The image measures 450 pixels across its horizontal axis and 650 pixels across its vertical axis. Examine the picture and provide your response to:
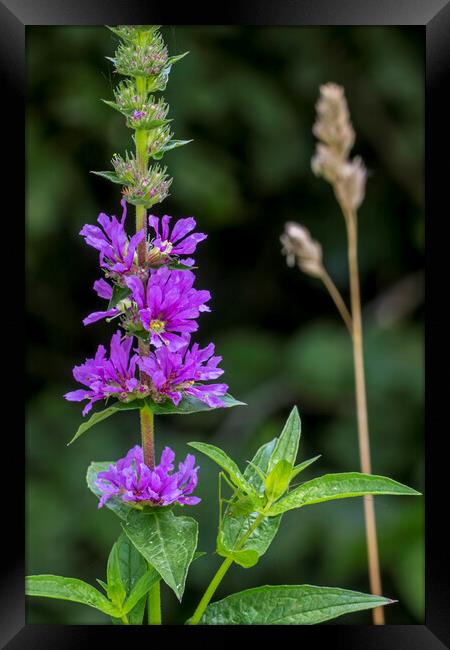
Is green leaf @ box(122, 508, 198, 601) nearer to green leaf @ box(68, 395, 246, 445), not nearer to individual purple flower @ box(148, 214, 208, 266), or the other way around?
green leaf @ box(68, 395, 246, 445)

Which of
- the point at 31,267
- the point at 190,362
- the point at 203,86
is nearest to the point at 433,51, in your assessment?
the point at 190,362

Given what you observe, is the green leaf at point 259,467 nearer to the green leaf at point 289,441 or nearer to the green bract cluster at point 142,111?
the green leaf at point 289,441

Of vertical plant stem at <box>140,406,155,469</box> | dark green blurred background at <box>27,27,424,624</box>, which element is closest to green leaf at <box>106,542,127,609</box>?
vertical plant stem at <box>140,406,155,469</box>

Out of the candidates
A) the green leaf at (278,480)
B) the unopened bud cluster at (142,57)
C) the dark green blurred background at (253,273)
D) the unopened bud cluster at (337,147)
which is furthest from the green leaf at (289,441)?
the dark green blurred background at (253,273)

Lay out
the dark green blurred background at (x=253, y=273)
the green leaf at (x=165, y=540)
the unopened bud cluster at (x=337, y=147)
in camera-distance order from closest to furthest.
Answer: the green leaf at (x=165, y=540) → the unopened bud cluster at (x=337, y=147) → the dark green blurred background at (x=253, y=273)

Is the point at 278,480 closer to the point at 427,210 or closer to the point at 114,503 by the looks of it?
the point at 114,503

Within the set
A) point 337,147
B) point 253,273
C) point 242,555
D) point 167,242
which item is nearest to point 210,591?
point 242,555

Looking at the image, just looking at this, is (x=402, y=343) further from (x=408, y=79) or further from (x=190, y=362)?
(x=190, y=362)
